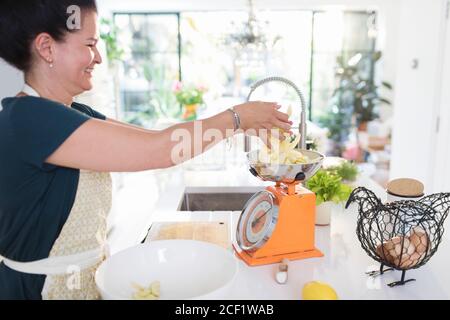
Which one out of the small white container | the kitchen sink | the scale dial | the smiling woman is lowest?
the kitchen sink

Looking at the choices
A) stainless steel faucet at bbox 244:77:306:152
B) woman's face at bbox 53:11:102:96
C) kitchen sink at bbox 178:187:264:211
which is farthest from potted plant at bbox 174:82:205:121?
woman's face at bbox 53:11:102:96

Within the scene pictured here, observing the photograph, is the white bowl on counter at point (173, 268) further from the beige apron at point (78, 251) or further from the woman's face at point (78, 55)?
the woman's face at point (78, 55)

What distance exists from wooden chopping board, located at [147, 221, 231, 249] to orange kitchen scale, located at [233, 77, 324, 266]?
0.51 ft

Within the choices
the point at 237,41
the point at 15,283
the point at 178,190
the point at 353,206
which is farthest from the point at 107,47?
the point at 15,283

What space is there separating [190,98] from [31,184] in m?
3.83

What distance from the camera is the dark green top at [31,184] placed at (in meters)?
0.94

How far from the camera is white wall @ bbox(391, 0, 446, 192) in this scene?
315 centimetres

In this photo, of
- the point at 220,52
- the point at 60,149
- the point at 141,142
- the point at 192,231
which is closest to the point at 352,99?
the point at 220,52

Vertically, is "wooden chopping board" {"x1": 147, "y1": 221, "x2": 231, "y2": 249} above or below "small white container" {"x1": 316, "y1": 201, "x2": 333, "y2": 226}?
below

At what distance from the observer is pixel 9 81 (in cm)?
183

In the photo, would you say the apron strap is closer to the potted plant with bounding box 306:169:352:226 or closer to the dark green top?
the dark green top

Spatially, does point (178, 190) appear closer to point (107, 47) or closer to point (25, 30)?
point (25, 30)

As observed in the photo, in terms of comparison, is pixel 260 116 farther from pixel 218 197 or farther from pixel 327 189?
pixel 218 197
